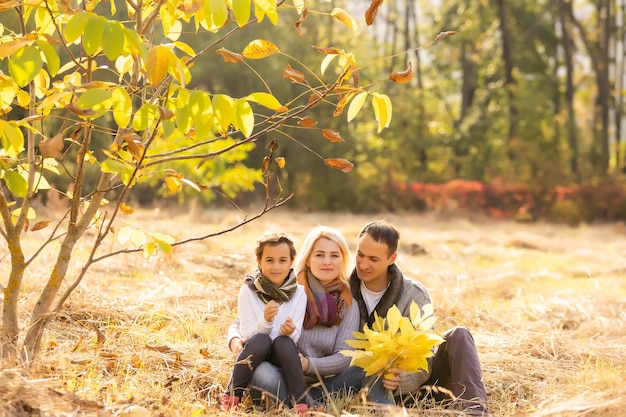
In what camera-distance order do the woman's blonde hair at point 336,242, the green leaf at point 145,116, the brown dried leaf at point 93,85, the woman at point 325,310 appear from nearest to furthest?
1. the green leaf at point 145,116
2. the brown dried leaf at point 93,85
3. the woman at point 325,310
4. the woman's blonde hair at point 336,242

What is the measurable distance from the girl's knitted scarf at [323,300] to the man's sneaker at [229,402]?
0.55 m

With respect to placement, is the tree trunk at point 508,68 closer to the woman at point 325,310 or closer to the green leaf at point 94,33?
the woman at point 325,310

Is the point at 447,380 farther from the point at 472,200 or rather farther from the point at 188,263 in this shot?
the point at 472,200

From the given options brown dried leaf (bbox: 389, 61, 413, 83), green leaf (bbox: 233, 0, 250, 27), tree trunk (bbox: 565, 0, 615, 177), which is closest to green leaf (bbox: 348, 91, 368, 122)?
brown dried leaf (bbox: 389, 61, 413, 83)

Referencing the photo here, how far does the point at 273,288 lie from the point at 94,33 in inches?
67.5

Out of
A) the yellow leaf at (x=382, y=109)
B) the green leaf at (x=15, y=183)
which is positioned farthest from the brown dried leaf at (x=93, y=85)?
the yellow leaf at (x=382, y=109)

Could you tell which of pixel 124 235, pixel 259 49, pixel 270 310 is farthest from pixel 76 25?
pixel 270 310

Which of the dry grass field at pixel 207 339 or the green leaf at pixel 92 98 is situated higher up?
the green leaf at pixel 92 98

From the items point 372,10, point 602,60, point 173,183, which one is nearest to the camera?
point 372,10

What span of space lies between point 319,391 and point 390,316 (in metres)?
0.68

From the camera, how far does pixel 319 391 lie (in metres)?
3.66

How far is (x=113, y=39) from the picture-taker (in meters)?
2.09

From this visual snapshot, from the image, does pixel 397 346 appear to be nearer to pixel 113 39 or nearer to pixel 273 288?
pixel 273 288

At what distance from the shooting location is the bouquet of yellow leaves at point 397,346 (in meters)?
3.16
